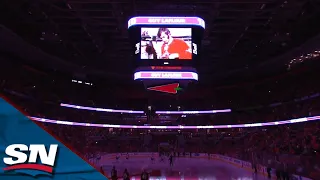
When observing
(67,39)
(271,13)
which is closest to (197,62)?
(271,13)

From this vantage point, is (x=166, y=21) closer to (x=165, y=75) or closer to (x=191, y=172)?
A: (x=165, y=75)

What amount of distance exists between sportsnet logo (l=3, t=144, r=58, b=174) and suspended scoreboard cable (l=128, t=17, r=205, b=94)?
19.0 ft

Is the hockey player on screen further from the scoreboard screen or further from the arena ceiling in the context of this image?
the arena ceiling

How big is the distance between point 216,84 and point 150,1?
2855cm

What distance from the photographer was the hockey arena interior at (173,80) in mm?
10891

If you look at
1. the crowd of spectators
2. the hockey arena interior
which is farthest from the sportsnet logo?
the crowd of spectators

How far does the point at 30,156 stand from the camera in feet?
14.6

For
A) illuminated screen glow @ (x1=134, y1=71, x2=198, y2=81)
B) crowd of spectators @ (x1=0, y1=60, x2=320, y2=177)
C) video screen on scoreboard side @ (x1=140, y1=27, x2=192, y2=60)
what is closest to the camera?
video screen on scoreboard side @ (x1=140, y1=27, x2=192, y2=60)

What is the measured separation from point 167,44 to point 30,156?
6349 millimetres

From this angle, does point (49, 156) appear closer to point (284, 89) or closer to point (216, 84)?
point (284, 89)

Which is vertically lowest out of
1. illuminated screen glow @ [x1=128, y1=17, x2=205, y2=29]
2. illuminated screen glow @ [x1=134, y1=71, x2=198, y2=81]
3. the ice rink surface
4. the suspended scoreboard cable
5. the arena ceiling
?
the ice rink surface

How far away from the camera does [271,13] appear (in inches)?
637

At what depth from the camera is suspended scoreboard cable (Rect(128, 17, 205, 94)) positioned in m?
9.87

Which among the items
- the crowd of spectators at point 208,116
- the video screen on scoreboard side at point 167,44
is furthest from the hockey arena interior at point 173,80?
the crowd of spectators at point 208,116
